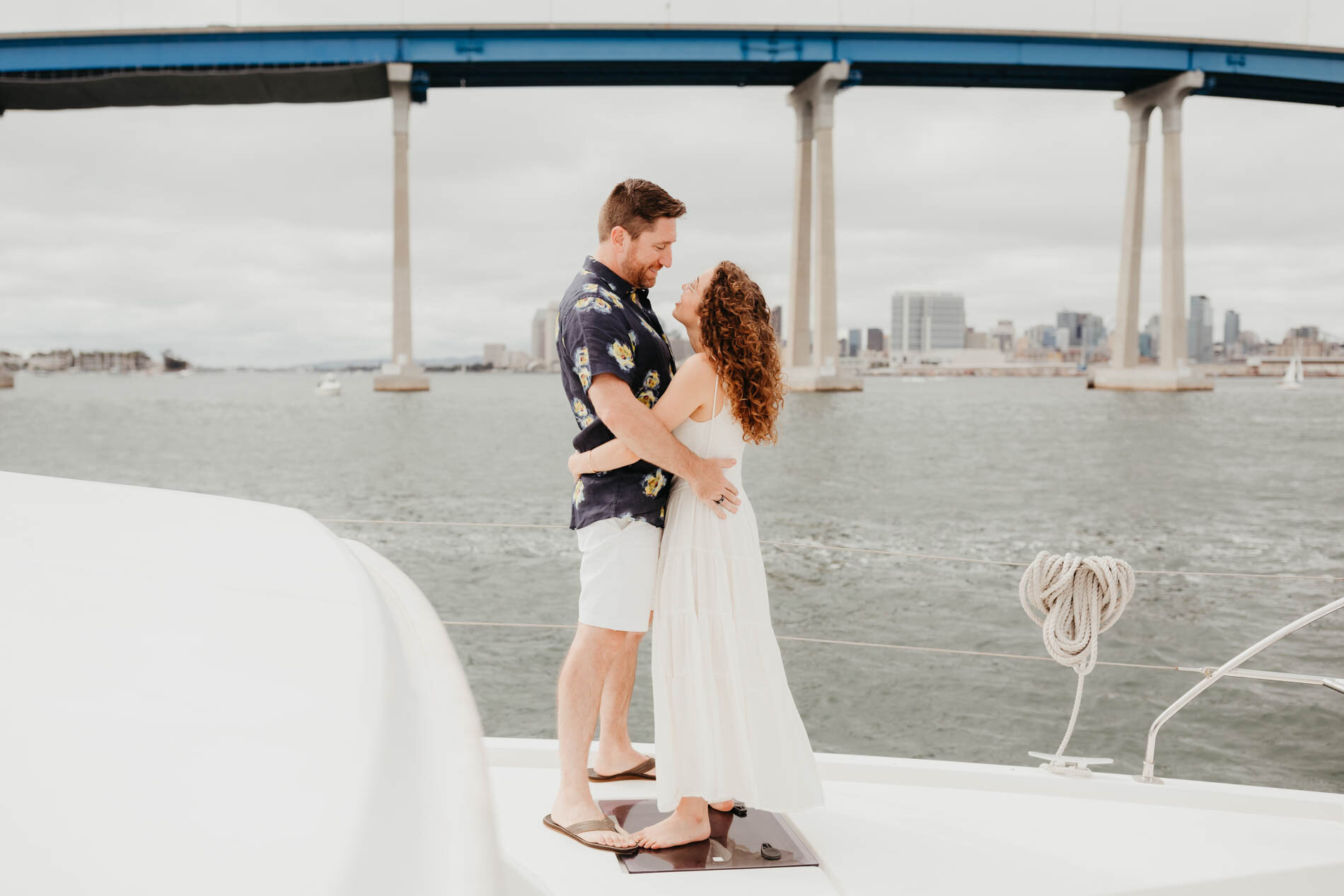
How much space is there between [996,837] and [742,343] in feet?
3.75

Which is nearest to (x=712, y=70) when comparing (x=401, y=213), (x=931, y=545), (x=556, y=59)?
(x=556, y=59)

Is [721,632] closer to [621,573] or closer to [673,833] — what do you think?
[621,573]

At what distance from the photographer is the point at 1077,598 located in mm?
2271

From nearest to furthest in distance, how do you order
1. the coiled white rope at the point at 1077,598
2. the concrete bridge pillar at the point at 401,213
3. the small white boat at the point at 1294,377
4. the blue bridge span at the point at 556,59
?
the coiled white rope at the point at 1077,598, the blue bridge span at the point at 556,59, the concrete bridge pillar at the point at 401,213, the small white boat at the point at 1294,377

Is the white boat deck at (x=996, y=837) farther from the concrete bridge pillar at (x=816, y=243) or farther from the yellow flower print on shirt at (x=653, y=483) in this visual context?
the concrete bridge pillar at (x=816, y=243)

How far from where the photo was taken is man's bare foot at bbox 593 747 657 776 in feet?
7.82

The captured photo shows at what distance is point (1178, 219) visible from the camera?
43.9 meters

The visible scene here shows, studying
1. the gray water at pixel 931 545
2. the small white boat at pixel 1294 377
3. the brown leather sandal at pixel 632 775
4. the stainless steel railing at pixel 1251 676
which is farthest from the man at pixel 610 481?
the small white boat at pixel 1294 377

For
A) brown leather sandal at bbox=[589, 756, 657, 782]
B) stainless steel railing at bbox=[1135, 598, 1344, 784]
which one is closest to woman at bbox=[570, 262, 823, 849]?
brown leather sandal at bbox=[589, 756, 657, 782]

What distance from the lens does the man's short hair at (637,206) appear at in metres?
2.07

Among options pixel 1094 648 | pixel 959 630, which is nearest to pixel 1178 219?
pixel 959 630

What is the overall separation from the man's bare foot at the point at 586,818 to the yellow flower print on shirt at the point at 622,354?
936 millimetres

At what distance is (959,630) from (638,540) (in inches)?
252

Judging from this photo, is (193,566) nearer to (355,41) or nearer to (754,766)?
(754,766)
